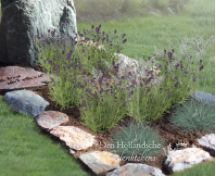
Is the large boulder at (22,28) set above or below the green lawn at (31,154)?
above

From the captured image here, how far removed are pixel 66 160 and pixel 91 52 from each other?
1.99 metres

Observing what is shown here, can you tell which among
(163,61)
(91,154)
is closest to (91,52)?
(163,61)

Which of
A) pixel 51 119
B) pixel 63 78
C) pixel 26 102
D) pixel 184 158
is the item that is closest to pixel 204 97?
pixel 184 158

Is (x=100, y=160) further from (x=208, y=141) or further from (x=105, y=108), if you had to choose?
(x=208, y=141)

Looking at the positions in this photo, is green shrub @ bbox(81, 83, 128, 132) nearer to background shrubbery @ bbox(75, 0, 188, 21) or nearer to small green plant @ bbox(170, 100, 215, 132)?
small green plant @ bbox(170, 100, 215, 132)

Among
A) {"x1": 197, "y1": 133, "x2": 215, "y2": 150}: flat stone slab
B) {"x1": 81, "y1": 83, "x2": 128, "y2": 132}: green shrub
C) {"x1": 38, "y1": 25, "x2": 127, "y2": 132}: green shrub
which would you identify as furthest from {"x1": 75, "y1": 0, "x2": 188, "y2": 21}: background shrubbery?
{"x1": 197, "y1": 133, "x2": 215, "y2": 150}: flat stone slab

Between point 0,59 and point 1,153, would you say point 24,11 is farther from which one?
point 1,153

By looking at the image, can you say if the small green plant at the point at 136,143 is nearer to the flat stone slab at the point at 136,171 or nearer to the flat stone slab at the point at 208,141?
the flat stone slab at the point at 136,171

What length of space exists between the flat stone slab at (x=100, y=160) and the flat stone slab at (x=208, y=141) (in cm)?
81

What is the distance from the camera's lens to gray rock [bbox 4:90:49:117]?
6.30 metres

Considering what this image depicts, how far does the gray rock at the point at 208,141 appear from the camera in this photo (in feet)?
18.6

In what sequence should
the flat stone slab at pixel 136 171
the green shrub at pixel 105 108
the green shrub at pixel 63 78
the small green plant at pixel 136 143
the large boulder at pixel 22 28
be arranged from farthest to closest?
the large boulder at pixel 22 28 < the green shrub at pixel 63 78 < the green shrub at pixel 105 108 < the small green plant at pixel 136 143 < the flat stone slab at pixel 136 171

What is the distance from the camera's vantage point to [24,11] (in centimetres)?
750

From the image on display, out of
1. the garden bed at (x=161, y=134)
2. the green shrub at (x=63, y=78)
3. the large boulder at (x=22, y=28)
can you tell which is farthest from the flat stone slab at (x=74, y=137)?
the large boulder at (x=22, y=28)
